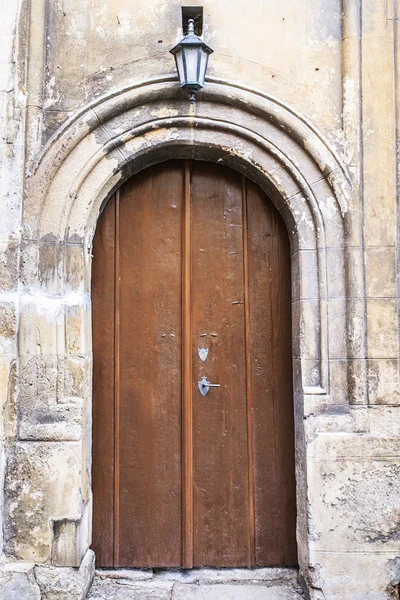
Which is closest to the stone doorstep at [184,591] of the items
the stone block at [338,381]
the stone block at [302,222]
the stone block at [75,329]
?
the stone block at [338,381]

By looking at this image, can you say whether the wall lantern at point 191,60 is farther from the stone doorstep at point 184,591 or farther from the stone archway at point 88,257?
the stone doorstep at point 184,591

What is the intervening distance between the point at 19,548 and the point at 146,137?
2164 mm

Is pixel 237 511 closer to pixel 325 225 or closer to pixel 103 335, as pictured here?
pixel 103 335

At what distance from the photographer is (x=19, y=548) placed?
9.06 ft

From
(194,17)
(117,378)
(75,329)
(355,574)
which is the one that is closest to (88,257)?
(75,329)

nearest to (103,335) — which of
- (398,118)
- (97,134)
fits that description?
(97,134)

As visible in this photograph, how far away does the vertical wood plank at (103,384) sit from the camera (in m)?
3.04

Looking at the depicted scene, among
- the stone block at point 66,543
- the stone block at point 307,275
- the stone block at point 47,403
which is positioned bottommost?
the stone block at point 66,543

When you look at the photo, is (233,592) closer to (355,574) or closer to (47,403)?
(355,574)

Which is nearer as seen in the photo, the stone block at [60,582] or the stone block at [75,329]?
the stone block at [60,582]

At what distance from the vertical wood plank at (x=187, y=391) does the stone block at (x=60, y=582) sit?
0.59 m

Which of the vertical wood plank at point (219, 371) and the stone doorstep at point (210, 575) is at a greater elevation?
the vertical wood plank at point (219, 371)

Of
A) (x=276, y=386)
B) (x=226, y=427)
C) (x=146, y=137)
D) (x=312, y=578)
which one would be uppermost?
(x=146, y=137)

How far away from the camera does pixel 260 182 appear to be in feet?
10.1
